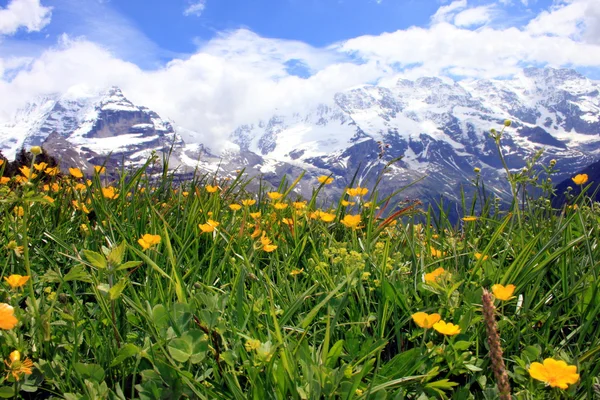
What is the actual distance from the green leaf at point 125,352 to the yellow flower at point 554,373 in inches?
43.6

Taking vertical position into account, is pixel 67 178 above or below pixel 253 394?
above

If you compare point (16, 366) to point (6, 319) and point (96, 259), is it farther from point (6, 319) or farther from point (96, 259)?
point (96, 259)

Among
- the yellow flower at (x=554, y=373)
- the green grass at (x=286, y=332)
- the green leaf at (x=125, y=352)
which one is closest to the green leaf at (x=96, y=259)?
the green grass at (x=286, y=332)

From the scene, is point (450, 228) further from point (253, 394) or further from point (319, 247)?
point (253, 394)

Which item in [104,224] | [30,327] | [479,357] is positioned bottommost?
[479,357]

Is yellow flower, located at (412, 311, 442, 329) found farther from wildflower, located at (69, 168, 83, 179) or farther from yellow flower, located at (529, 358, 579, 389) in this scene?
wildflower, located at (69, 168, 83, 179)

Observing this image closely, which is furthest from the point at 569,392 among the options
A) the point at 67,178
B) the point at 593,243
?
the point at 67,178

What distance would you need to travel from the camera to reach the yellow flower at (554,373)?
44.3 inches

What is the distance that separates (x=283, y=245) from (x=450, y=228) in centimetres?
119

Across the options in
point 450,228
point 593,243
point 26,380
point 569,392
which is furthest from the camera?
point 450,228

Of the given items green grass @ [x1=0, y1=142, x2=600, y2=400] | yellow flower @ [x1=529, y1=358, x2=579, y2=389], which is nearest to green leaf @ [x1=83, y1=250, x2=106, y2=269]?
green grass @ [x1=0, y1=142, x2=600, y2=400]

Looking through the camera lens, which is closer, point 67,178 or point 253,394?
point 253,394

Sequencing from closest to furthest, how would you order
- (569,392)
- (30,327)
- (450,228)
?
(569,392) < (30,327) < (450,228)

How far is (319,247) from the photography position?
2.65 metres
